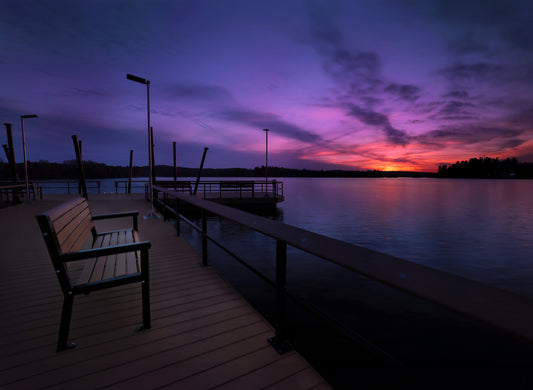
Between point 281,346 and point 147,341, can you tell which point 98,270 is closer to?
point 147,341

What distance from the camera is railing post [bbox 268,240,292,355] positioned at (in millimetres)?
1763

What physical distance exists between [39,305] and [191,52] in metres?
12.4

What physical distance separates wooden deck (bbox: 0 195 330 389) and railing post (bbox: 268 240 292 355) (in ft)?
0.20

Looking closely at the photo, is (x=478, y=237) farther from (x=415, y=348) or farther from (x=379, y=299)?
(x=415, y=348)

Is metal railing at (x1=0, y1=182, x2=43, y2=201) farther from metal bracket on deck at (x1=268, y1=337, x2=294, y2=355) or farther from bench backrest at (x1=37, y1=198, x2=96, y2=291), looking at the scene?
metal bracket on deck at (x1=268, y1=337, x2=294, y2=355)

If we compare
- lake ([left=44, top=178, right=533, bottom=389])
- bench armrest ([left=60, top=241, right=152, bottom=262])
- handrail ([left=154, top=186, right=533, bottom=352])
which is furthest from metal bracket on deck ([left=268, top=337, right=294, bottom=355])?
bench armrest ([left=60, top=241, right=152, bottom=262])

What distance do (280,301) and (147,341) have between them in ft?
3.78

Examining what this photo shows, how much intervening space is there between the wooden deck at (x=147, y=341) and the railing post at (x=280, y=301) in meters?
0.06

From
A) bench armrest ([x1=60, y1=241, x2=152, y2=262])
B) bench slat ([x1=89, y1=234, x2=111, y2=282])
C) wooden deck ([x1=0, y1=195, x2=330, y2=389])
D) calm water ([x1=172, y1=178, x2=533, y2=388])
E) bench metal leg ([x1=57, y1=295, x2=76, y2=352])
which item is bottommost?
calm water ([x1=172, y1=178, x2=533, y2=388])

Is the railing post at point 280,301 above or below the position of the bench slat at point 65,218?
below

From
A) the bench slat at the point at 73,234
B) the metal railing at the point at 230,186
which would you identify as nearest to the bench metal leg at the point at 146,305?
the bench slat at the point at 73,234

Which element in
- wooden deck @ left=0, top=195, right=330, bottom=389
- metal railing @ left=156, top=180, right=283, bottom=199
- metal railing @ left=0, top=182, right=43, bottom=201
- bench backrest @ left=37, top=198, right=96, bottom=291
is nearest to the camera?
wooden deck @ left=0, top=195, right=330, bottom=389

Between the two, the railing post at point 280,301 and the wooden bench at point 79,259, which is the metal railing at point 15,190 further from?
the railing post at point 280,301

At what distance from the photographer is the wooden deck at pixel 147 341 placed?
160 centimetres
